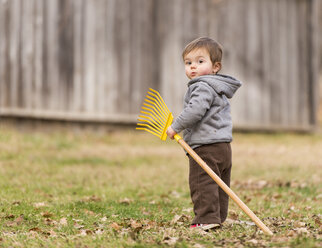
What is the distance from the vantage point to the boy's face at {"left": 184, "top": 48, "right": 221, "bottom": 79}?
4.57 metres

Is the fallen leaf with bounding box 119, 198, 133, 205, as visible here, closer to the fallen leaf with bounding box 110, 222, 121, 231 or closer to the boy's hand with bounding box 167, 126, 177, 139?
the fallen leaf with bounding box 110, 222, 121, 231

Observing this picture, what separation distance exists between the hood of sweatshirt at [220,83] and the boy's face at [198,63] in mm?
87

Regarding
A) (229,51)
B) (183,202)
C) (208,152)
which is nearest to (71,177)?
→ (183,202)

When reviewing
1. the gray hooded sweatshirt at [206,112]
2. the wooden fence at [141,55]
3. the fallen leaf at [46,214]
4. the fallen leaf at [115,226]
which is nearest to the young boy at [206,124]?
the gray hooded sweatshirt at [206,112]

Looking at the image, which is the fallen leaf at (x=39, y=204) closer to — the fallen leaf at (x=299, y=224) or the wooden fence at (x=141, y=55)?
the fallen leaf at (x=299, y=224)

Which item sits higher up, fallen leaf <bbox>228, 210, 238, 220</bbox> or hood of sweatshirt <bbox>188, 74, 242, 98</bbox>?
hood of sweatshirt <bbox>188, 74, 242, 98</bbox>

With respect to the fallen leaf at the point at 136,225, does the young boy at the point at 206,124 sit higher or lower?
higher

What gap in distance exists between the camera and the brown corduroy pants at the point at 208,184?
14.5ft

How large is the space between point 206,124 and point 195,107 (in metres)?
0.21

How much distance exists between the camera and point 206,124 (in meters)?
4.49

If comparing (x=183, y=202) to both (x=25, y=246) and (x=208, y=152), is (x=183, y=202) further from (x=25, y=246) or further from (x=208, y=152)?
(x=25, y=246)

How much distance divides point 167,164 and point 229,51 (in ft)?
17.2

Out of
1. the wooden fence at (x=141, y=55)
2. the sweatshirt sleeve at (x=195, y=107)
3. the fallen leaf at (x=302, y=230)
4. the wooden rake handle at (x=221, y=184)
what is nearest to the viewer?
the fallen leaf at (x=302, y=230)

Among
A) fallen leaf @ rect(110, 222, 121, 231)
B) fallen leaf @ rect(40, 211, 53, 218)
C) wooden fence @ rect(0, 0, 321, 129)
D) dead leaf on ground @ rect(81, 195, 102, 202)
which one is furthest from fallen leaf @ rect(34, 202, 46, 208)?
wooden fence @ rect(0, 0, 321, 129)
